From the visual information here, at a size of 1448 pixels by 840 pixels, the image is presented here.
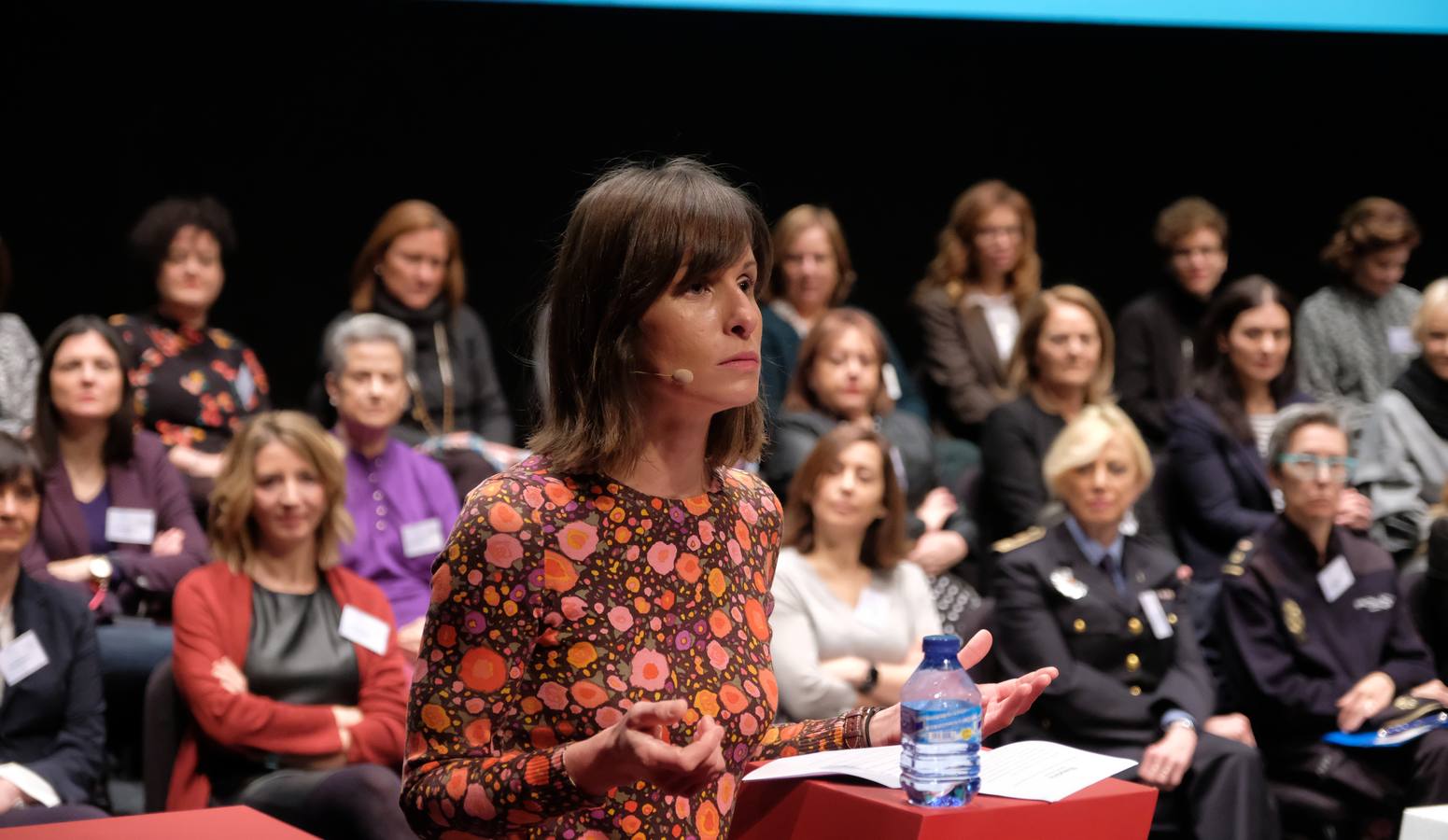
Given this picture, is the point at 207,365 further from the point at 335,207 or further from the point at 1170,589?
the point at 1170,589

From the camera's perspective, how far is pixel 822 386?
461 centimetres

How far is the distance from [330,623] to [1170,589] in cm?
204

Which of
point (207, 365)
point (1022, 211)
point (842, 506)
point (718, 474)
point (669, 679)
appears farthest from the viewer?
point (1022, 211)

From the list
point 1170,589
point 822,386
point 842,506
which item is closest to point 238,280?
point 822,386

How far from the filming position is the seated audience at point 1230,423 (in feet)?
15.3

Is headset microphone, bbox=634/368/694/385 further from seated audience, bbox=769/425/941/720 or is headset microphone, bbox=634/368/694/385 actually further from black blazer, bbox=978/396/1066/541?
black blazer, bbox=978/396/1066/541

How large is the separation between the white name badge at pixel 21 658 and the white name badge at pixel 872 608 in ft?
6.07

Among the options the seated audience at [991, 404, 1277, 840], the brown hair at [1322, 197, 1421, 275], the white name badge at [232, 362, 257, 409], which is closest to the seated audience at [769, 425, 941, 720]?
the seated audience at [991, 404, 1277, 840]

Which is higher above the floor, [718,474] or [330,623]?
[718,474]

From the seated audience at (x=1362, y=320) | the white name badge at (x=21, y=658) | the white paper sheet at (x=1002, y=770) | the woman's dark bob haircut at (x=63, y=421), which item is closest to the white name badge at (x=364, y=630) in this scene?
the white name badge at (x=21, y=658)

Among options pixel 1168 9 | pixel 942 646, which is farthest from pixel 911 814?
pixel 1168 9

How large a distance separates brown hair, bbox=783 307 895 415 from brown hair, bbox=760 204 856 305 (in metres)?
0.49

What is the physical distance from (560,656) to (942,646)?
0.46m

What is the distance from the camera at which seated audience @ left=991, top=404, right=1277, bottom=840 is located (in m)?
3.57
